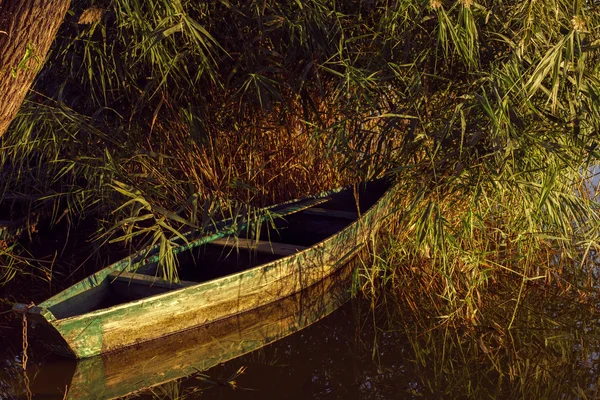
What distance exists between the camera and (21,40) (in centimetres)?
378

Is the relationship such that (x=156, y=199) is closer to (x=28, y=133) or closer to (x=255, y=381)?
(x=28, y=133)

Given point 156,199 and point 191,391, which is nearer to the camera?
point 191,391

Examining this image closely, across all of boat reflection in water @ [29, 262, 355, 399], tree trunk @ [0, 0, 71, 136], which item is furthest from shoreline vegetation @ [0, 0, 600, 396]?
tree trunk @ [0, 0, 71, 136]

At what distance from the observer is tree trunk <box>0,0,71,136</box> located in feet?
12.2

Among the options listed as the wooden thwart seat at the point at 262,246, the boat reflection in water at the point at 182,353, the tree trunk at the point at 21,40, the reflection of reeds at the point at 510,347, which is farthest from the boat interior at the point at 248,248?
the tree trunk at the point at 21,40

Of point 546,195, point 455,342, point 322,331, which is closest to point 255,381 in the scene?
point 322,331

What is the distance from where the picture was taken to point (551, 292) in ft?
16.9

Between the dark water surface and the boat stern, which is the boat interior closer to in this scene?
the boat stern

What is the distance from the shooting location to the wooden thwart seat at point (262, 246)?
5.32 meters

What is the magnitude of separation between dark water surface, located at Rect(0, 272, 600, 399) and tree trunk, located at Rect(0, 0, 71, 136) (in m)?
1.31

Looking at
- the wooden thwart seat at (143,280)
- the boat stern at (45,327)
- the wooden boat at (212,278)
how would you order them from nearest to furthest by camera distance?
the boat stern at (45,327) → the wooden boat at (212,278) → the wooden thwart seat at (143,280)

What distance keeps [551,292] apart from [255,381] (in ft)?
6.40

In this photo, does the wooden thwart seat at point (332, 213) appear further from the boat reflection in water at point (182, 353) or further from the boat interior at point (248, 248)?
the boat reflection in water at point (182, 353)

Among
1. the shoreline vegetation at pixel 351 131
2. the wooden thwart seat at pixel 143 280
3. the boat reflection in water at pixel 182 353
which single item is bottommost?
the boat reflection in water at pixel 182 353
